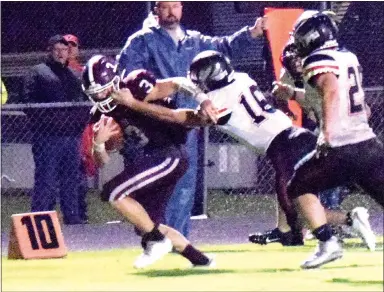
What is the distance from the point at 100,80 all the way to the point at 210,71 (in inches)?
39.4

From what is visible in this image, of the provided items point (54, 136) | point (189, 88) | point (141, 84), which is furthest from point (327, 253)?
point (54, 136)

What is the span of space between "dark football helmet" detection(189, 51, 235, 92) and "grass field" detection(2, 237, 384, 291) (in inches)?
46.4

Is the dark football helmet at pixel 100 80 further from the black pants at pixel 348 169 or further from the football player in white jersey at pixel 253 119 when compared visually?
the black pants at pixel 348 169

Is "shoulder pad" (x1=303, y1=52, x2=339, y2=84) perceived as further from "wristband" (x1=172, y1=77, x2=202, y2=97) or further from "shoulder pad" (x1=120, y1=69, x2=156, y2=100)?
"shoulder pad" (x1=120, y1=69, x2=156, y2=100)

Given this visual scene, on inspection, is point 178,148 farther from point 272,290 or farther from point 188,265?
point 272,290

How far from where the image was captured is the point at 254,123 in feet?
29.8

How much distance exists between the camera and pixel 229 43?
→ 980 cm

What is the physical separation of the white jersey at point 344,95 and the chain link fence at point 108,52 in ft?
16.7

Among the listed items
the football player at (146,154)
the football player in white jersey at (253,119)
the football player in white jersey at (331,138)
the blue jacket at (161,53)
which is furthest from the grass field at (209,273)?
the blue jacket at (161,53)

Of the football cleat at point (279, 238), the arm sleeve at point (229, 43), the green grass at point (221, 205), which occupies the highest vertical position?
the arm sleeve at point (229, 43)

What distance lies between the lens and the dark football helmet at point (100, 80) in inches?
319

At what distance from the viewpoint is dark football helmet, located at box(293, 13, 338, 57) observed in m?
7.77

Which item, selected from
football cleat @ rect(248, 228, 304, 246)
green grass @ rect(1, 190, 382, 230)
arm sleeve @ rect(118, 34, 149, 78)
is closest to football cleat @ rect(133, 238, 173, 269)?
football cleat @ rect(248, 228, 304, 246)

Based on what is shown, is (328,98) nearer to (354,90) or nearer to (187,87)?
(354,90)
